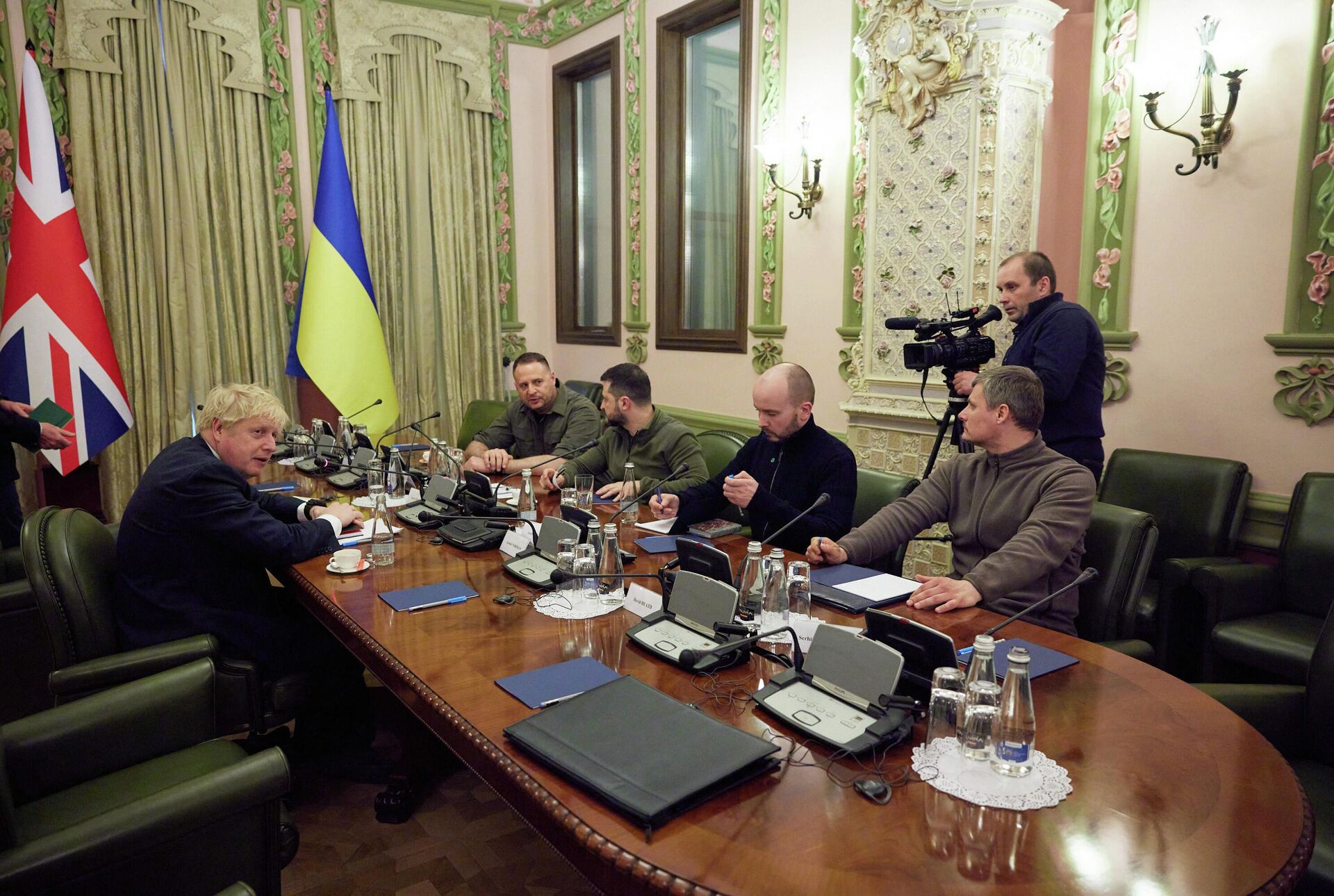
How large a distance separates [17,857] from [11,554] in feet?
7.48

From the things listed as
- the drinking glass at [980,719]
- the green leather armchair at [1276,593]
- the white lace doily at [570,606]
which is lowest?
the green leather armchair at [1276,593]

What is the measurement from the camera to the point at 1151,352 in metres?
2.97

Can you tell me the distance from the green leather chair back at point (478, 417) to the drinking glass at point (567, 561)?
2728 millimetres

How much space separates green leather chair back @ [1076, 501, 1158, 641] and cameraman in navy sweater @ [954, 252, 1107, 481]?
0.81m

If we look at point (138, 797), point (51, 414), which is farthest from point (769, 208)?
point (138, 797)

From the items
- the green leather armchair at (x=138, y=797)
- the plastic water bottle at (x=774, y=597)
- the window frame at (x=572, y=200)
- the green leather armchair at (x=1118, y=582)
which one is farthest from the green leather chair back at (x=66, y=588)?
the window frame at (x=572, y=200)

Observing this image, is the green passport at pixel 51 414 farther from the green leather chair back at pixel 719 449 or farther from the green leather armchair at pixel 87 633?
the green leather chair back at pixel 719 449

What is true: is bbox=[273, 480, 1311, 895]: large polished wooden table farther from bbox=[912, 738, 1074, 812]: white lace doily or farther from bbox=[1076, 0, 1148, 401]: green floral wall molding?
bbox=[1076, 0, 1148, 401]: green floral wall molding

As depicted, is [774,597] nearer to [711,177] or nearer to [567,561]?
[567,561]

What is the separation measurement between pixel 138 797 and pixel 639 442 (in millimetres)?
1998

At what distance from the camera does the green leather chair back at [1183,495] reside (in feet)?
8.97

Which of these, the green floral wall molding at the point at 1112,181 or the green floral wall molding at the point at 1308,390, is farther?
the green floral wall molding at the point at 1112,181

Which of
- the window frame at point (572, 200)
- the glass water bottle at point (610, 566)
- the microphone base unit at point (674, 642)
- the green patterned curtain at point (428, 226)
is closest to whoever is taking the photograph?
the microphone base unit at point (674, 642)

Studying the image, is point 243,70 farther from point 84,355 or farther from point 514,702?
point 514,702
